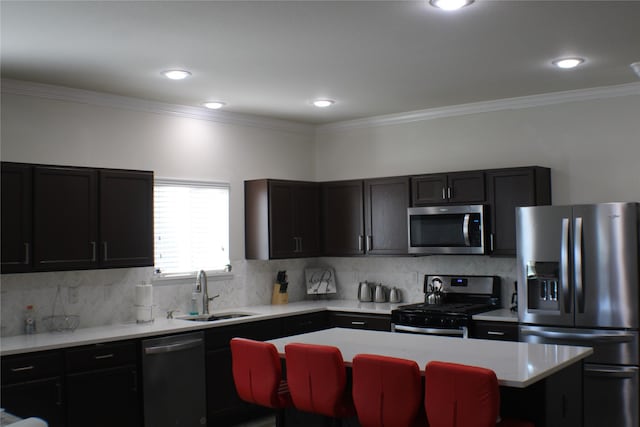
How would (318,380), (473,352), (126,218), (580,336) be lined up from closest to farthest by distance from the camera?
(318,380) < (473,352) < (580,336) < (126,218)

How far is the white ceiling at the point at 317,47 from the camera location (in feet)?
11.3

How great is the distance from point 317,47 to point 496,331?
8.73 ft

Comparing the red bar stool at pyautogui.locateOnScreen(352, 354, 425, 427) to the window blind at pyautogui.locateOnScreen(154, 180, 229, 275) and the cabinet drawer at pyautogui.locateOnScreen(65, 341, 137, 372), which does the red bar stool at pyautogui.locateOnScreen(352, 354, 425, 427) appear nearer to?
the cabinet drawer at pyautogui.locateOnScreen(65, 341, 137, 372)

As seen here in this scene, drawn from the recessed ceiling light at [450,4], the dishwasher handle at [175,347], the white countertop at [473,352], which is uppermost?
the recessed ceiling light at [450,4]

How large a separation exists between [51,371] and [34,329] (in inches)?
25.3

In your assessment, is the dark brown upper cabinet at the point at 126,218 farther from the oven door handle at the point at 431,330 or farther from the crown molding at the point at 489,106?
the crown molding at the point at 489,106

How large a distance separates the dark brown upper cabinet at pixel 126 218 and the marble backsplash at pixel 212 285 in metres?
0.36

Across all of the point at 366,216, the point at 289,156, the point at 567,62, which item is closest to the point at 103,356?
the point at 366,216

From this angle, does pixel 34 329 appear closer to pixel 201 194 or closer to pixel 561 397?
pixel 201 194

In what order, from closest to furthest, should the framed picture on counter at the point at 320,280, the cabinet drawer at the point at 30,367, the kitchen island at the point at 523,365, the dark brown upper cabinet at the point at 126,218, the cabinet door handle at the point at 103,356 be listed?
1. the kitchen island at the point at 523,365
2. the cabinet drawer at the point at 30,367
3. the cabinet door handle at the point at 103,356
4. the dark brown upper cabinet at the point at 126,218
5. the framed picture on counter at the point at 320,280

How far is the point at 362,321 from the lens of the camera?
600 centimetres

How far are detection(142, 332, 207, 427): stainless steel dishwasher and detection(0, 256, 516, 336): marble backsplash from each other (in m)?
0.62

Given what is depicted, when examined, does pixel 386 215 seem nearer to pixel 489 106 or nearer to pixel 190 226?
pixel 489 106

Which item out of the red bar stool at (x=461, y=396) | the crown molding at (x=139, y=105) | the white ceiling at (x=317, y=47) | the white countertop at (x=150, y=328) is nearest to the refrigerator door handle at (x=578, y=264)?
the white ceiling at (x=317, y=47)
